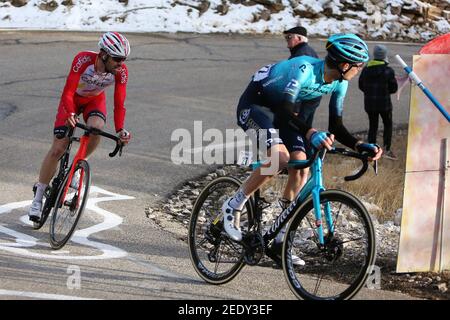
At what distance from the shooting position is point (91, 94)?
7266mm

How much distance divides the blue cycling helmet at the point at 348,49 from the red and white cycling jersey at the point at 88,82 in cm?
217

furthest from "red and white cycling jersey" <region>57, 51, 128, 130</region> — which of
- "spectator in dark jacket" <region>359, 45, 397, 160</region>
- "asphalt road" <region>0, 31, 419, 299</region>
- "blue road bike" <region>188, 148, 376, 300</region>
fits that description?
"spectator in dark jacket" <region>359, 45, 397, 160</region>

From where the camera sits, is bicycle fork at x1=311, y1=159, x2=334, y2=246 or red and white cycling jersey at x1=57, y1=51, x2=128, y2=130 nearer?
bicycle fork at x1=311, y1=159, x2=334, y2=246

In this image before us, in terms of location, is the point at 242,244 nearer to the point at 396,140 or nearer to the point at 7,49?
the point at 396,140

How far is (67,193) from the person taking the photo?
6.96 metres

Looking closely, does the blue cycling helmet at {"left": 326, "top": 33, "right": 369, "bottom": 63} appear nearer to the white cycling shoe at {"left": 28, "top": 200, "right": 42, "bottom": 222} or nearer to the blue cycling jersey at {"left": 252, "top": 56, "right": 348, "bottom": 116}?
the blue cycling jersey at {"left": 252, "top": 56, "right": 348, "bottom": 116}

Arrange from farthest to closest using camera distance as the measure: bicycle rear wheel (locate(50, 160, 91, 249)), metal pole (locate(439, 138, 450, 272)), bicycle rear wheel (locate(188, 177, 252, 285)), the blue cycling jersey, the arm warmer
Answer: bicycle rear wheel (locate(50, 160, 91, 249)), metal pole (locate(439, 138, 450, 272)), bicycle rear wheel (locate(188, 177, 252, 285)), the arm warmer, the blue cycling jersey

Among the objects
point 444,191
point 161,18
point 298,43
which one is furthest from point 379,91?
point 161,18

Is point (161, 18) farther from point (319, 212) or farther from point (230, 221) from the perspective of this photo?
point (319, 212)

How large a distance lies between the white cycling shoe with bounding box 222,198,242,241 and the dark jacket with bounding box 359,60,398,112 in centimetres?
681

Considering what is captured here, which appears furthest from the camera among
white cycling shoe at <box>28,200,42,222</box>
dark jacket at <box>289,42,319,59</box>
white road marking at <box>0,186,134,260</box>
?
dark jacket at <box>289,42,319,59</box>

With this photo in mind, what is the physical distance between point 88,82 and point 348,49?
8.40 ft

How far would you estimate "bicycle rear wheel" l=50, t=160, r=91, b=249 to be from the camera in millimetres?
6703
